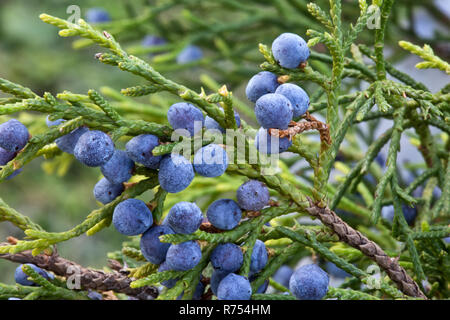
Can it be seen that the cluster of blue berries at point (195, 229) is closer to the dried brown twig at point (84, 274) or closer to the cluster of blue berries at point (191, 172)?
the cluster of blue berries at point (191, 172)

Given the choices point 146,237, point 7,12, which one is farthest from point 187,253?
point 7,12

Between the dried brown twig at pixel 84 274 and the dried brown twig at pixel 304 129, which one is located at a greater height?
the dried brown twig at pixel 304 129

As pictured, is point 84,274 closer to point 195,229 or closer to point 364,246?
point 195,229

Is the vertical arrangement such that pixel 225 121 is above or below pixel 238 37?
below

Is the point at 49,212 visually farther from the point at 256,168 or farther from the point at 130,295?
the point at 256,168

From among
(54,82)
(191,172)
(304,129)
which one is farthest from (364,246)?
(54,82)

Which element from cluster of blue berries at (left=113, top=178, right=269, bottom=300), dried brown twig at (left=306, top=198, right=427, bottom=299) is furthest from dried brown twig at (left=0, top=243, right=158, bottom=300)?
dried brown twig at (left=306, top=198, right=427, bottom=299)

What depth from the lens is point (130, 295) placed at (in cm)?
122

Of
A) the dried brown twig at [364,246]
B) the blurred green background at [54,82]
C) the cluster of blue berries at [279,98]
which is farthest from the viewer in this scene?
the blurred green background at [54,82]

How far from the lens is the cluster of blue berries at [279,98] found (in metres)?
0.95

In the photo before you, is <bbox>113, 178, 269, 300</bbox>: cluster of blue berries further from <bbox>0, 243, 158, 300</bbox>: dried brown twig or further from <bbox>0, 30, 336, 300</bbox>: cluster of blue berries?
<bbox>0, 243, 158, 300</bbox>: dried brown twig

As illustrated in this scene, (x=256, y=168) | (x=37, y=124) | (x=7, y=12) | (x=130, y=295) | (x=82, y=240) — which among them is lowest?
(x=82, y=240)

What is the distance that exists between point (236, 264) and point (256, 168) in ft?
0.67

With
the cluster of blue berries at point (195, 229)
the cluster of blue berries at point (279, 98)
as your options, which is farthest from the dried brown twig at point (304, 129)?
the cluster of blue berries at point (195, 229)
